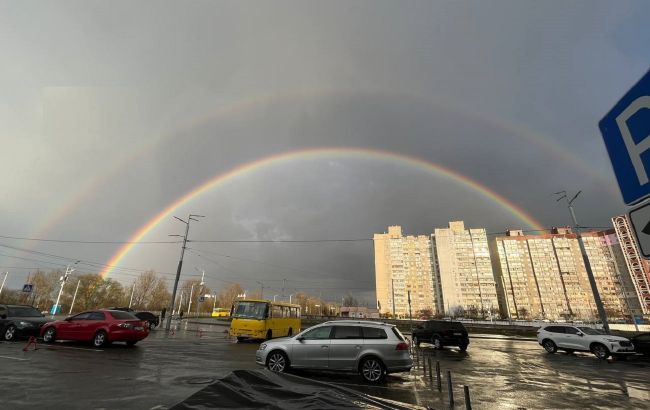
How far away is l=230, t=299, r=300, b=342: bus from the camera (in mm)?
22797

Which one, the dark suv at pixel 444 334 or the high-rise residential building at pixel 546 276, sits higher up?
the high-rise residential building at pixel 546 276

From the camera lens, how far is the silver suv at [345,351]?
1064cm

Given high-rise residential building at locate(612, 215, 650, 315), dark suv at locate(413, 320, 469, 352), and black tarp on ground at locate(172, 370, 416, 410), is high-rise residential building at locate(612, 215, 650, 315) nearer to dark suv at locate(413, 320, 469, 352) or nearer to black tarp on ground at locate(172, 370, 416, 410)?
dark suv at locate(413, 320, 469, 352)

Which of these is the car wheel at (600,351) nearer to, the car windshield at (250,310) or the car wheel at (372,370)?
the car wheel at (372,370)

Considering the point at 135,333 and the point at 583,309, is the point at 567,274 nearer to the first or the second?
the point at 583,309

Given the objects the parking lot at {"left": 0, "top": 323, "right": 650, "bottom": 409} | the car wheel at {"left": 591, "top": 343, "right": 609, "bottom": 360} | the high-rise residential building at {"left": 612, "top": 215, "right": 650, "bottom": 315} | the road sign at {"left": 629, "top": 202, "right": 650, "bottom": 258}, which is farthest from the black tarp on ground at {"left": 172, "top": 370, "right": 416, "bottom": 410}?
the high-rise residential building at {"left": 612, "top": 215, "right": 650, "bottom": 315}

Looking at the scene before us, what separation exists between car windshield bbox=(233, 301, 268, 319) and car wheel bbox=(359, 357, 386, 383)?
14006mm

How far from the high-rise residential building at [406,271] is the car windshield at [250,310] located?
89.7m

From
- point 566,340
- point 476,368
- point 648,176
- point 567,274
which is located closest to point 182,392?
point 648,176

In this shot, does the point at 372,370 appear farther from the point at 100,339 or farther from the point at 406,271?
the point at 406,271

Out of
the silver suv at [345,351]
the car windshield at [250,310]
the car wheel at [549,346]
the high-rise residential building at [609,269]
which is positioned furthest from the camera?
the high-rise residential building at [609,269]

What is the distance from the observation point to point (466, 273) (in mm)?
104625

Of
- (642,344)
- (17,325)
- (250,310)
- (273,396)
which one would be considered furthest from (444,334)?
(17,325)

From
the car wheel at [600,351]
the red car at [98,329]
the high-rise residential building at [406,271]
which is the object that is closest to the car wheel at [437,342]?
the car wheel at [600,351]
